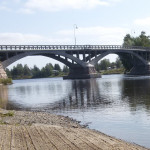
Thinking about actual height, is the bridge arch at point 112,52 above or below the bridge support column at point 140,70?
above

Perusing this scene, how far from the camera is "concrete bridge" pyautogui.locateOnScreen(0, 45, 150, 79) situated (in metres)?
92.9

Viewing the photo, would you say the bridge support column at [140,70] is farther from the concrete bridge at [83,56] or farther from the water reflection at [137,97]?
the water reflection at [137,97]

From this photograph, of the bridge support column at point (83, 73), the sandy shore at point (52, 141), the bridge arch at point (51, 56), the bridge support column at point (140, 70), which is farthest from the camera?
the bridge support column at point (140, 70)

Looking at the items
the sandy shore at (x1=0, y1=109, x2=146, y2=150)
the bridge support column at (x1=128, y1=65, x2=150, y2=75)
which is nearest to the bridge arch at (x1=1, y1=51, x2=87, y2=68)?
the bridge support column at (x1=128, y1=65, x2=150, y2=75)

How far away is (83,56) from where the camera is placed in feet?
388

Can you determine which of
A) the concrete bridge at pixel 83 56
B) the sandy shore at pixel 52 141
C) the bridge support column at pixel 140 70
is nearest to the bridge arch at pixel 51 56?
the concrete bridge at pixel 83 56

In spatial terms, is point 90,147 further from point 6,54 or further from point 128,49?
point 128,49

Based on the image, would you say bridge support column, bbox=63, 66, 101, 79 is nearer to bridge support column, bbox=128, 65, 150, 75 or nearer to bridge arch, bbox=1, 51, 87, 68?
bridge arch, bbox=1, 51, 87, 68

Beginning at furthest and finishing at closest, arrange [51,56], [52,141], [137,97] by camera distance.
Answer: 1. [51,56]
2. [137,97]
3. [52,141]

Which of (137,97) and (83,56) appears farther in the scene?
(83,56)

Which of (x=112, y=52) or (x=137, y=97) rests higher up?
(x=112, y=52)

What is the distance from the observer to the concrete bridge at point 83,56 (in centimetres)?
9294

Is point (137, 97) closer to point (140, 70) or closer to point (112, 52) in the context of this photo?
point (112, 52)

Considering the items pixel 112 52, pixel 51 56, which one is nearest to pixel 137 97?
pixel 51 56
